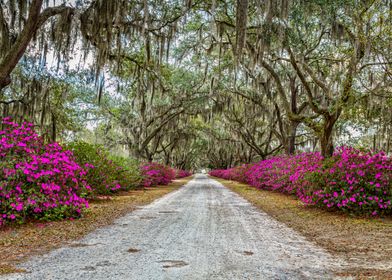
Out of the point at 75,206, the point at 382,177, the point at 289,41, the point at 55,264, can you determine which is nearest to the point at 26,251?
the point at 55,264

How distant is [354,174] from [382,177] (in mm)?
552

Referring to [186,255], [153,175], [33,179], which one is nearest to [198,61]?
[153,175]

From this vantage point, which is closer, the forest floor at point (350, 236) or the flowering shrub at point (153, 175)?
the forest floor at point (350, 236)

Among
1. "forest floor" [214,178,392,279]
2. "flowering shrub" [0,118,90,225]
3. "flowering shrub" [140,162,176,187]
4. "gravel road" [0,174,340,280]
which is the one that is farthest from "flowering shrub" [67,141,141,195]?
"flowering shrub" [140,162,176,187]

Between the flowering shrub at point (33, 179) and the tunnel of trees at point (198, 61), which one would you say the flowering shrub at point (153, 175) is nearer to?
the tunnel of trees at point (198, 61)

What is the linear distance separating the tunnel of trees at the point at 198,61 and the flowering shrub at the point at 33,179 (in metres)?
1.66

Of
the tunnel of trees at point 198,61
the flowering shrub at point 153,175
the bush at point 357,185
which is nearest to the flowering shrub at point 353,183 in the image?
the bush at point 357,185

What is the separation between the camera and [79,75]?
12703 mm

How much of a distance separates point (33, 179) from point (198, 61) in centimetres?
1103

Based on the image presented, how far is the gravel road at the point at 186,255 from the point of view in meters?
3.08

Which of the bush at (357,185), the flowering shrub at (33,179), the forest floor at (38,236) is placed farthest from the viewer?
the bush at (357,185)

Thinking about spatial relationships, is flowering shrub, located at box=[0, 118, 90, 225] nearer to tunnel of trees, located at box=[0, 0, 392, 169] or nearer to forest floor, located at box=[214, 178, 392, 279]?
tunnel of trees, located at box=[0, 0, 392, 169]

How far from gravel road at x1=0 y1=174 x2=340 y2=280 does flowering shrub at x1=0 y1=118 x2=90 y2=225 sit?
4.48 feet

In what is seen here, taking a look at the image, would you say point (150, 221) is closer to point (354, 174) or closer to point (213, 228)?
point (213, 228)
